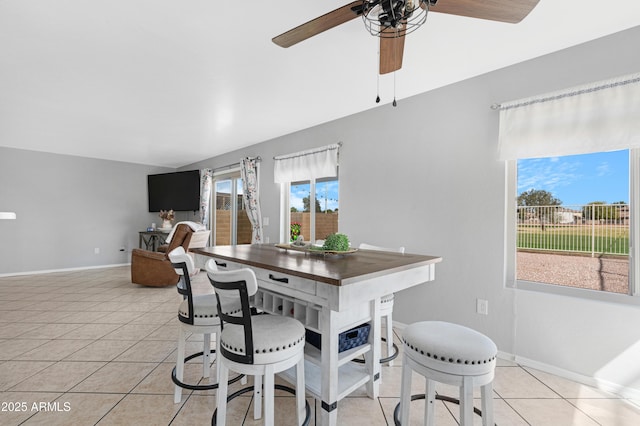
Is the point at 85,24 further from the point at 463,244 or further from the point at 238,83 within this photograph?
the point at 463,244

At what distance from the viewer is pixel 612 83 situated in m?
1.93

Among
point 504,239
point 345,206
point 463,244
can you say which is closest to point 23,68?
point 345,206

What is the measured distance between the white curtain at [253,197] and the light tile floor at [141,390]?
1972 mm

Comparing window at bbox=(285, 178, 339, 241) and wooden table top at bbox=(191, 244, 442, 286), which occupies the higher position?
window at bbox=(285, 178, 339, 241)

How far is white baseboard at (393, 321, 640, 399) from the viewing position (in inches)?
73.0

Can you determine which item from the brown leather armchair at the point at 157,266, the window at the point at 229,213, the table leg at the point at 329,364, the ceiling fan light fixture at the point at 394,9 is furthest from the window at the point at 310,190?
the ceiling fan light fixture at the point at 394,9

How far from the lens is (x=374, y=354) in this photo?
1814 mm

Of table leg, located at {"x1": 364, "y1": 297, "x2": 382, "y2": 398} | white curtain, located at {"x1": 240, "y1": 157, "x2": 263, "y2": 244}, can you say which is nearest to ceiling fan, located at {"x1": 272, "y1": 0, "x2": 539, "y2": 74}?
table leg, located at {"x1": 364, "y1": 297, "x2": 382, "y2": 398}

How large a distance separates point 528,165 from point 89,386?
360 centimetres

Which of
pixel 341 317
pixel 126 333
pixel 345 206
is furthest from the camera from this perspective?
pixel 345 206

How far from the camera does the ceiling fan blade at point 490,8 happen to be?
4.03ft

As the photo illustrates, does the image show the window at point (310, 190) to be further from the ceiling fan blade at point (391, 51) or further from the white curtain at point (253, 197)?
the ceiling fan blade at point (391, 51)

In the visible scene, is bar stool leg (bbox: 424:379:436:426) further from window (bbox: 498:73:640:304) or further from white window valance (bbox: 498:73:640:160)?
white window valance (bbox: 498:73:640:160)

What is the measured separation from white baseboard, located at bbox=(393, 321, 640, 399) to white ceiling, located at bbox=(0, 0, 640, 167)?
7.66 ft
